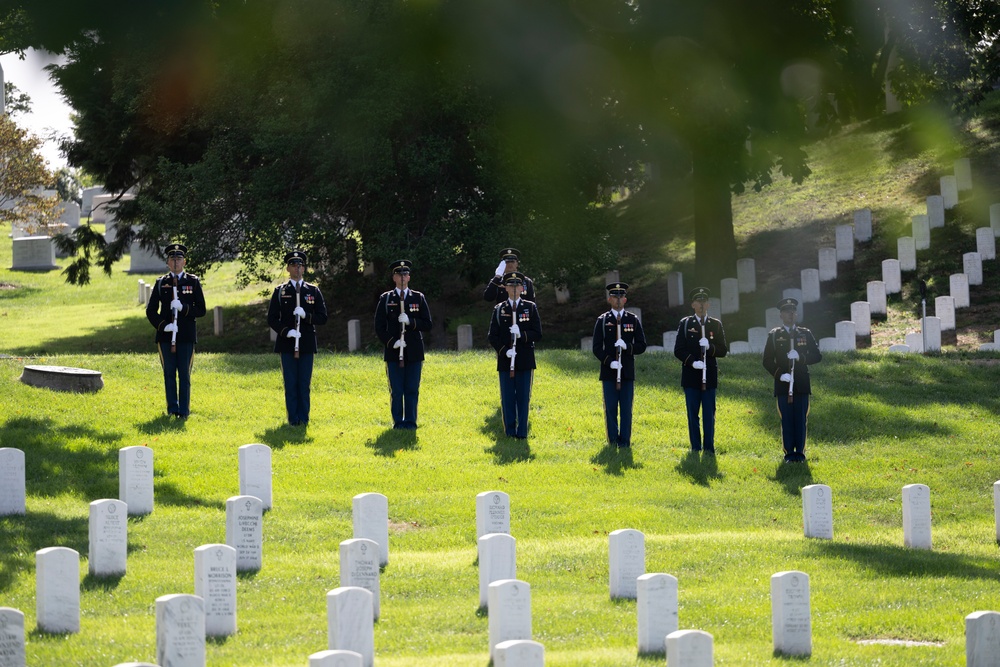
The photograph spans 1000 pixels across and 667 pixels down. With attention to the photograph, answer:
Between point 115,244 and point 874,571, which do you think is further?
point 115,244

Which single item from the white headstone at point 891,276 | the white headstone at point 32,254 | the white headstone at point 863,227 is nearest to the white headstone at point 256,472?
the white headstone at point 891,276

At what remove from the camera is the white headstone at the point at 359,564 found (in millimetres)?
9367

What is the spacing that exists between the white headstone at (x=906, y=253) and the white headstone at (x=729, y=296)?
3.67m

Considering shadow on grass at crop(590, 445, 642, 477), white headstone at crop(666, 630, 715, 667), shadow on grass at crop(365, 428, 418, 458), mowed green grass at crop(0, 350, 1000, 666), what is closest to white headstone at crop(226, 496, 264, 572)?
mowed green grass at crop(0, 350, 1000, 666)

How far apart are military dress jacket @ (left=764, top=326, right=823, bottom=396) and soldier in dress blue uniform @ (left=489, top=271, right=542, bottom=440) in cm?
302

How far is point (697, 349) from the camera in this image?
56.6ft

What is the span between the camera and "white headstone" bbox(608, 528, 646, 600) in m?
10.2

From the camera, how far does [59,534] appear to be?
12195 mm

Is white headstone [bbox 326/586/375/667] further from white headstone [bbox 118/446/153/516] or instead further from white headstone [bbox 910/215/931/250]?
white headstone [bbox 910/215/931/250]

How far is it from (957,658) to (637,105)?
74.8ft

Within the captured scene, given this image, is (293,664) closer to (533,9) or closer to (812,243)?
(533,9)

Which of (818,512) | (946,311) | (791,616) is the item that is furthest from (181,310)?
(946,311)

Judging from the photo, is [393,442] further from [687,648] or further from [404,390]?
[687,648]

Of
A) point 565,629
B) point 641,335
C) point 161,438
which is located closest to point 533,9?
point 641,335
